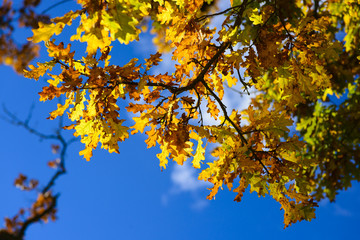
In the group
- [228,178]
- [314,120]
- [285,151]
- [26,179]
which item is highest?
[26,179]

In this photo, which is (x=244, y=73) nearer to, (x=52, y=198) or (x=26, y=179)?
(x=52, y=198)

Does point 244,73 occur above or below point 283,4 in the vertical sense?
below

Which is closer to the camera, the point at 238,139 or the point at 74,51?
the point at 74,51

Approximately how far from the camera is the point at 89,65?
242 centimetres

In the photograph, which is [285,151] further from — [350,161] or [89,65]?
[350,161]

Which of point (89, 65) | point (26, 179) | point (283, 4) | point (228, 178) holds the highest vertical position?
point (26, 179)

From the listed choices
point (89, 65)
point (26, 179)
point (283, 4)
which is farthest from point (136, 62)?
point (26, 179)

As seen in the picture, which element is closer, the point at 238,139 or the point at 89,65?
the point at 89,65

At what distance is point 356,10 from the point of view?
551cm

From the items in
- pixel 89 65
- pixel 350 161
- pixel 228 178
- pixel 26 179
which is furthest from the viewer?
pixel 26 179

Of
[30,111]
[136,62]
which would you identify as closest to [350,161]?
[136,62]

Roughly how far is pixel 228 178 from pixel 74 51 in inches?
67.6

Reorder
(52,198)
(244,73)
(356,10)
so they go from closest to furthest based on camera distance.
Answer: (244,73)
(356,10)
(52,198)

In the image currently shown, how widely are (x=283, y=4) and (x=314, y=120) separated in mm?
4873
